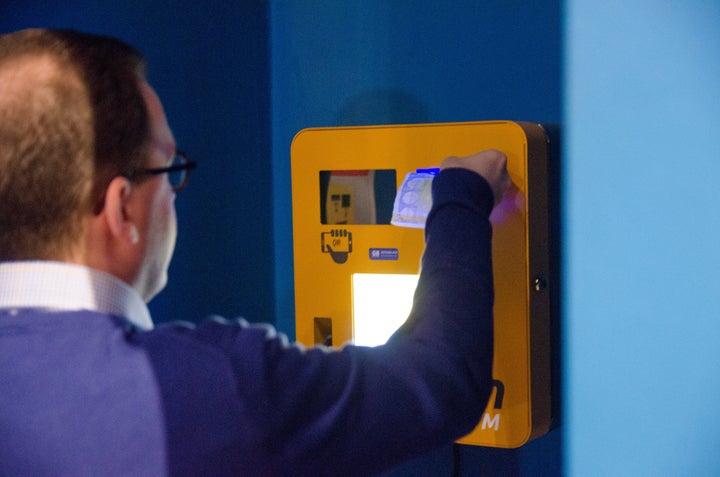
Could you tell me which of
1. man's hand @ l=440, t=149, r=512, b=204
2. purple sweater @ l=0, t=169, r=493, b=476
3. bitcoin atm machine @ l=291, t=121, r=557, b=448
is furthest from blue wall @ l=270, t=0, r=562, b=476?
purple sweater @ l=0, t=169, r=493, b=476

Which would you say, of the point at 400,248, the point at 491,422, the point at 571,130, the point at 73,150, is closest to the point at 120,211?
the point at 73,150

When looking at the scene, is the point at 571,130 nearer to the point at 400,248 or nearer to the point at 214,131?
the point at 400,248

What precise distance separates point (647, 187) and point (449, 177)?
0.66 metres

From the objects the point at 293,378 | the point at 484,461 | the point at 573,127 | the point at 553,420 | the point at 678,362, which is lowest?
the point at 484,461

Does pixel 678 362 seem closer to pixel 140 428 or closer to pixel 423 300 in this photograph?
pixel 423 300

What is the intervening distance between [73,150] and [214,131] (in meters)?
1.03

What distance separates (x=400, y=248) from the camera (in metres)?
1.79

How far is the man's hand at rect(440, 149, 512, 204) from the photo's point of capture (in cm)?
139

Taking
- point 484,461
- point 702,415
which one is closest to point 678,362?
point 702,415

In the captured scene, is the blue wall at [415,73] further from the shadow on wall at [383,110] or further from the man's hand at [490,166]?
the man's hand at [490,166]

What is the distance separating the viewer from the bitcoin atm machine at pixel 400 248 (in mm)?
1670

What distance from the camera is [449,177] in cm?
126

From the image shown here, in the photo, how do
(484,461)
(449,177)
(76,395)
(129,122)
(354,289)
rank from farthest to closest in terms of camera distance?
1. (484,461)
2. (354,289)
3. (449,177)
4. (129,122)
5. (76,395)

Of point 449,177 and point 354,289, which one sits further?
point 354,289
